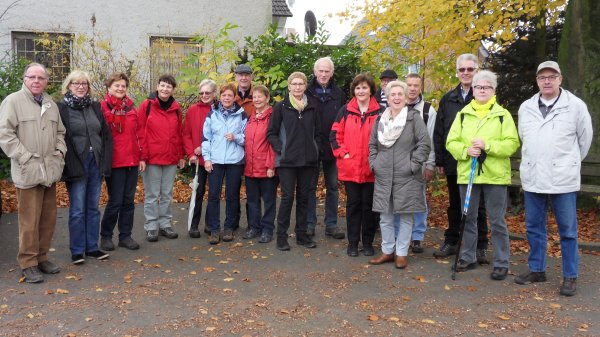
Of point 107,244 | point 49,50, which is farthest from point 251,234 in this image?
point 49,50

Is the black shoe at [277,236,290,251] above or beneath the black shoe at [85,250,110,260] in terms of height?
above

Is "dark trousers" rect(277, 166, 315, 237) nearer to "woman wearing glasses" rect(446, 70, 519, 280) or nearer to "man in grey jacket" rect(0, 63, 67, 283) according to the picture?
"woman wearing glasses" rect(446, 70, 519, 280)

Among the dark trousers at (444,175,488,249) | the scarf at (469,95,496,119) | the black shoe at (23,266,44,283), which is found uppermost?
the scarf at (469,95,496,119)

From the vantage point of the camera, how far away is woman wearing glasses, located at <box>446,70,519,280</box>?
568cm

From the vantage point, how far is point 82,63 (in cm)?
1270

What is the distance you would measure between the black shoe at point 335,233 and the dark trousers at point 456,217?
136cm

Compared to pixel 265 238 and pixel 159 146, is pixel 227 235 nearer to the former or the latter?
pixel 265 238

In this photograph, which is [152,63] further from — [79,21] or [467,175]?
[467,175]

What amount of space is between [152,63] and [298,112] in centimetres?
778

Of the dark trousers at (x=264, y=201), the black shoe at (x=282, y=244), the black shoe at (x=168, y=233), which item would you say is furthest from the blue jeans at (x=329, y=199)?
the black shoe at (x=168, y=233)

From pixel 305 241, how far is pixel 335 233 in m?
0.58

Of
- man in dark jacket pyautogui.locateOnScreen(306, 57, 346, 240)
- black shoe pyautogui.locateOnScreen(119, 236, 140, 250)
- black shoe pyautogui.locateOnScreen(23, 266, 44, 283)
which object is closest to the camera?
black shoe pyautogui.locateOnScreen(23, 266, 44, 283)

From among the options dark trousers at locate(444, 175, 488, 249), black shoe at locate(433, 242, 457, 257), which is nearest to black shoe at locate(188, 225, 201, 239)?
black shoe at locate(433, 242, 457, 257)

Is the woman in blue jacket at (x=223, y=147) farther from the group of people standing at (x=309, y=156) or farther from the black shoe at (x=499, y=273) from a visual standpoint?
the black shoe at (x=499, y=273)
